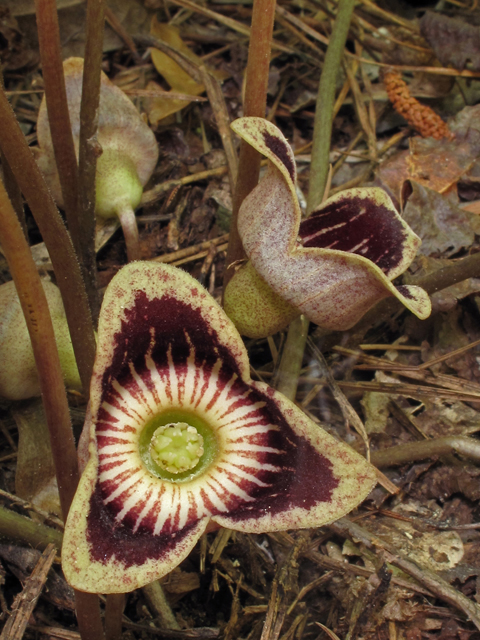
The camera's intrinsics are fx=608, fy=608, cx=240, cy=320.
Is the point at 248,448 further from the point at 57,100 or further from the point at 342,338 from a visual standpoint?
the point at 57,100

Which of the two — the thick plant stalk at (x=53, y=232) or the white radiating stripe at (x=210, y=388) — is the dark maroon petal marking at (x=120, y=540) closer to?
the white radiating stripe at (x=210, y=388)

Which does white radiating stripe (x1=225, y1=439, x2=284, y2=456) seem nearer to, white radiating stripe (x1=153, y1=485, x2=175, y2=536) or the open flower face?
the open flower face

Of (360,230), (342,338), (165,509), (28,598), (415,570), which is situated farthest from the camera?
(342,338)

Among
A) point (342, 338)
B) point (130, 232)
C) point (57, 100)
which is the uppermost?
point (57, 100)

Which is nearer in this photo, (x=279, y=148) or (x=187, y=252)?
(x=279, y=148)

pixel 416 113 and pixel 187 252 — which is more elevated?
pixel 416 113

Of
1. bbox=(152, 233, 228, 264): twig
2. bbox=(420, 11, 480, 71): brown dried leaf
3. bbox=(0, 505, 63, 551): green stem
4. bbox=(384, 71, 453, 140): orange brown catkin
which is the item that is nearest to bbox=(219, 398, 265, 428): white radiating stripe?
bbox=(0, 505, 63, 551): green stem

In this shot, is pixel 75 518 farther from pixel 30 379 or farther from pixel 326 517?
pixel 30 379

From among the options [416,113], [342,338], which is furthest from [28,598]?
[416,113]
